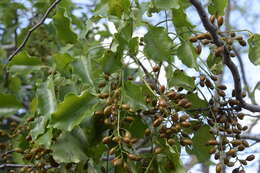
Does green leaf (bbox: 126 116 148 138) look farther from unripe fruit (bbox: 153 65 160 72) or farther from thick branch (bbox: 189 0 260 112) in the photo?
thick branch (bbox: 189 0 260 112)

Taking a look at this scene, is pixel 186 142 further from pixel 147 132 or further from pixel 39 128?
pixel 39 128

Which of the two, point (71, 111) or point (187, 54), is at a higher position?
point (187, 54)

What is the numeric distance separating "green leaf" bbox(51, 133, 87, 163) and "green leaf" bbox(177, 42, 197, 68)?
31cm

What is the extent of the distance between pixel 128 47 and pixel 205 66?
0.68 feet

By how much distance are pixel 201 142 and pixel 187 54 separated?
0.29 meters

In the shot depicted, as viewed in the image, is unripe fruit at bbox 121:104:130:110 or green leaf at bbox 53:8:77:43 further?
green leaf at bbox 53:8:77:43

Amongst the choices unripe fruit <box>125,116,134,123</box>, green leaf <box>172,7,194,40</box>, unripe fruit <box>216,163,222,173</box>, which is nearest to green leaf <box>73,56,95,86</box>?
unripe fruit <box>125,116,134,123</box>

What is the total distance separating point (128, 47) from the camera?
44.0 inches

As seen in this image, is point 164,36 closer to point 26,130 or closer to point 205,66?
point 205,66

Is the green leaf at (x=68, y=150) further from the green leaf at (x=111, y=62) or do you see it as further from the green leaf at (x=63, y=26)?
the green leaf at (x=63, y=26)

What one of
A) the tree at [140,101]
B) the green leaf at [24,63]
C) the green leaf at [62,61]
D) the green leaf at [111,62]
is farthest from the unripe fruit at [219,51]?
the green leaf at [24,63]

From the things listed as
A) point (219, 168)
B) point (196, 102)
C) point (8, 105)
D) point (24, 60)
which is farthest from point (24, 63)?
point (219, 168)

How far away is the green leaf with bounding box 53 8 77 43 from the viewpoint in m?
1.27

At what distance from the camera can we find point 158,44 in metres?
1.12
